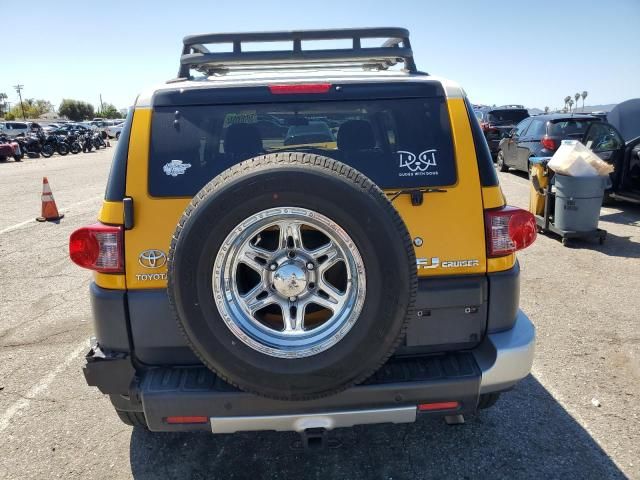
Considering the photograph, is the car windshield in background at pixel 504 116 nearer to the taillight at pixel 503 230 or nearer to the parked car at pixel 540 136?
the parked car at pixel 540 136

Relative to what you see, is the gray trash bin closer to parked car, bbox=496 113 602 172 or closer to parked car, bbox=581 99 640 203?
parked car, bbox=581 99 640 203

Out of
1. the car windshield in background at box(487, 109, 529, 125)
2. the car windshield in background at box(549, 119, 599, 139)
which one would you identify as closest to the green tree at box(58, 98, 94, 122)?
the car windshield in background at box(487, 109, 529, 125)

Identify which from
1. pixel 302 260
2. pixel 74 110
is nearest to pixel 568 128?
pixel 302 260

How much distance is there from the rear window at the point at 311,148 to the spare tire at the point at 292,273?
1.11 feet

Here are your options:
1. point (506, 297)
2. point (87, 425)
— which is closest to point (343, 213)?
point (506, 297)

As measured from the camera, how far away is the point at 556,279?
5598mm

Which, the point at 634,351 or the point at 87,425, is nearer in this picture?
the point at 87,425

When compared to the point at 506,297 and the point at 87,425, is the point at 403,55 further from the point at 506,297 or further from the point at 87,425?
the point at 87,425

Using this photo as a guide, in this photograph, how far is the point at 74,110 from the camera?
325 feet

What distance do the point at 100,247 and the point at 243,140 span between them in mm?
842

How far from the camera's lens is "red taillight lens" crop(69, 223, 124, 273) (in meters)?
2.27

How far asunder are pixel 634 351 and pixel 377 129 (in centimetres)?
293

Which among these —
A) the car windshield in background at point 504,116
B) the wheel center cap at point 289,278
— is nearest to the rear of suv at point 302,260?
the wheel center cap at point 289,278

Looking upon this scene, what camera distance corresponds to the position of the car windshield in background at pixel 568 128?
10789 millimetres
